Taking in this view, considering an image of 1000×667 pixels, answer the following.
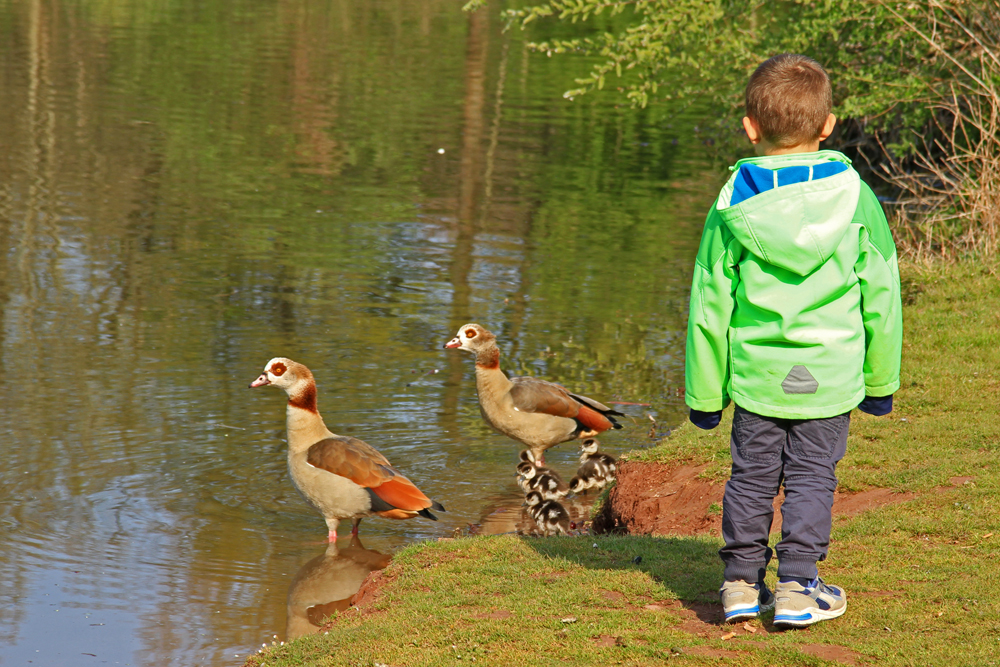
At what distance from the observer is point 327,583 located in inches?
312

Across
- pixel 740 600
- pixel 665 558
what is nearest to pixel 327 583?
pixel 665 558

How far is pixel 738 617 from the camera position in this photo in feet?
17.3

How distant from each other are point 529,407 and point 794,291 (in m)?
5.56

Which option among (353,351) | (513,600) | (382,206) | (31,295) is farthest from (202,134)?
(513,600)

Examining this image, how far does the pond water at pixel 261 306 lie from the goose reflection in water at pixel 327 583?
4cm

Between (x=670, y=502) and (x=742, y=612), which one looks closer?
(x=742, y=612)

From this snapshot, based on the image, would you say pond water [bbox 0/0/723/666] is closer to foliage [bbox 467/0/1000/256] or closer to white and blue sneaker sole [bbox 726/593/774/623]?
white and blue sneaker sole [bbox 726/593/774/623]

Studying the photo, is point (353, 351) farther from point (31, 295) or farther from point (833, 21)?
point (833, 21)

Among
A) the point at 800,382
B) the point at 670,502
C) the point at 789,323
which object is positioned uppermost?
the point at 789,323

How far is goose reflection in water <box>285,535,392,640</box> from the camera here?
7.32 metres

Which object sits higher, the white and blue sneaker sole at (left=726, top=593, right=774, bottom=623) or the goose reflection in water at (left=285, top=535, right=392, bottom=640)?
the white and blue sneaker sole at (left=726, top=593, right=774, bottom=623)

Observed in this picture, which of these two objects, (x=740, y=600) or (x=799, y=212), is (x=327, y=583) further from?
(x=799, y=212)

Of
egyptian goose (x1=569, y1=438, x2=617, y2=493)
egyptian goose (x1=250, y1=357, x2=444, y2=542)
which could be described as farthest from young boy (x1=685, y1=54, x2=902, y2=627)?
egyptian goose (x1=569, y1=438, x2=617, y2=493)

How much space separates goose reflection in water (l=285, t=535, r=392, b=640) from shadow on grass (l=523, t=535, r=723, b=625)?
5.03 feet
